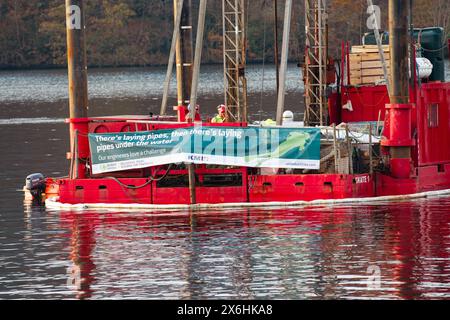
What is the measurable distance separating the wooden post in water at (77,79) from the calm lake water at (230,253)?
2.10 m

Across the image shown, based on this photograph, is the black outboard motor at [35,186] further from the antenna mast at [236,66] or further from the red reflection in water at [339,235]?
the antenna mast at [236,66]

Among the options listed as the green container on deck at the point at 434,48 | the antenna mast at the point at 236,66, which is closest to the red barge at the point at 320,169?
the green container on deck at the point at 434,48

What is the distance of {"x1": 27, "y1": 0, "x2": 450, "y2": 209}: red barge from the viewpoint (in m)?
38.8

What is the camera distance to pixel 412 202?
129 feet

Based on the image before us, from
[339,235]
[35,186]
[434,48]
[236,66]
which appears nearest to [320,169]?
[339,235]

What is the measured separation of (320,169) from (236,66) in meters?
5.49

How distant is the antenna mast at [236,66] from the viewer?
4303 centimetres

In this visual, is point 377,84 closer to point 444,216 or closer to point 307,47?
point 307,47

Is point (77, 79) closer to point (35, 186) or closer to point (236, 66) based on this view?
point (35, 186)

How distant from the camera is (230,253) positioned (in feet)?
106

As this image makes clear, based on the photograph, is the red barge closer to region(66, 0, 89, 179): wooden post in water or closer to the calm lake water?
region(66, 0, 89, 179): wooden post in water

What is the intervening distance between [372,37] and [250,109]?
47289mm

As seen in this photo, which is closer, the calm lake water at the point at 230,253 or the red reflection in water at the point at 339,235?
the calm lake water at the point at 230,253

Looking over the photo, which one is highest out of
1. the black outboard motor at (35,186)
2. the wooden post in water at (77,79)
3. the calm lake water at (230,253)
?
the wooden post in water at (77,79)
